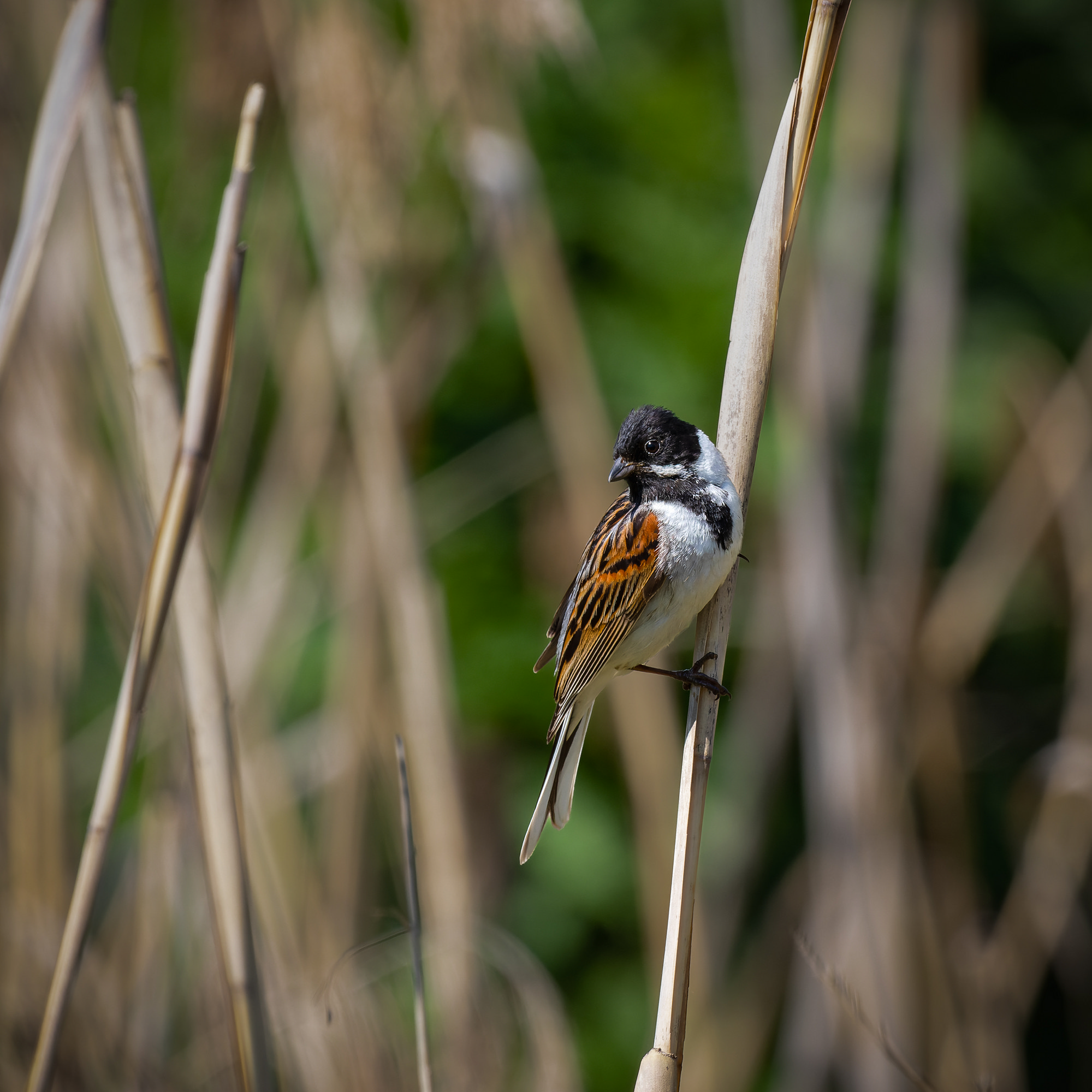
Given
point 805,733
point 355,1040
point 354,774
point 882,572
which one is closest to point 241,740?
point 354,774

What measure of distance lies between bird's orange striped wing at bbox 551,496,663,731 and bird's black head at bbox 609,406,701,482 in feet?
0.32

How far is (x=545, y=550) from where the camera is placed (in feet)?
12.7

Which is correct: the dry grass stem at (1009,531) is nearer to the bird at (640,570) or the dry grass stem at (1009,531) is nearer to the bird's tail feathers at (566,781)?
the bird at (640,570)

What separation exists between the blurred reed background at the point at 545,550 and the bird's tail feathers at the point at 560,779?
13.5 inches

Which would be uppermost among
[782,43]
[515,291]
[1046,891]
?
[782,43]

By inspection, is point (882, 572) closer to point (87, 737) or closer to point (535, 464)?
point (535, 464)

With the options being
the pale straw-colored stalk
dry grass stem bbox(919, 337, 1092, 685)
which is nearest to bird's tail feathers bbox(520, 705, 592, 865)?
the pale straw-colored stalk

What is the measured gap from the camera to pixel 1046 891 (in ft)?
10.8

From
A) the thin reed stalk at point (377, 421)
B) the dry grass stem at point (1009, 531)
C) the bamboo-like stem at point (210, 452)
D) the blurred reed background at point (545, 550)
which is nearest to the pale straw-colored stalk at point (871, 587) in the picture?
the blurred reed background at point (545, 550)

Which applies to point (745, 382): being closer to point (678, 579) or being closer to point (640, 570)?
point (678, 579)

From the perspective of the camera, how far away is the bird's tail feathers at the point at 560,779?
6.29 ft

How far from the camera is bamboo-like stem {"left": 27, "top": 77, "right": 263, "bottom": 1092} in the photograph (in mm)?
1424

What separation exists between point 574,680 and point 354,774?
94cm

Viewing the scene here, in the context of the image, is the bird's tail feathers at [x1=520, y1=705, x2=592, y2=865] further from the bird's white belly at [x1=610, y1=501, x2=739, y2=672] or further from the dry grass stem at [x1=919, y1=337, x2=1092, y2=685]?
the dry grass stem at [x1=919, y1=337, x2=1092, y2=685]
